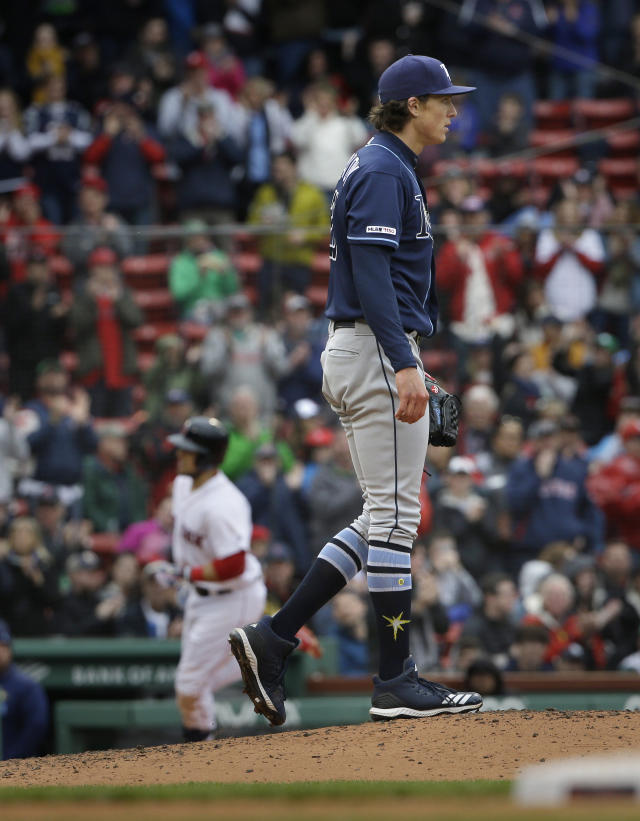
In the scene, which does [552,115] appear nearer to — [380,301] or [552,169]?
[552,169]

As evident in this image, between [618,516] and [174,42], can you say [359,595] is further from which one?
[174,42]

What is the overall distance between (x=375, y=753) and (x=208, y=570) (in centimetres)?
300

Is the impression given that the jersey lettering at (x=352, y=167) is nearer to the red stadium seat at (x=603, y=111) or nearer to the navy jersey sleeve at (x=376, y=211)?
the navy jersey sleeve at (x=376, y=211)

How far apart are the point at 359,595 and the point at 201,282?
253 cm

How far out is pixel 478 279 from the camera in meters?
10.8

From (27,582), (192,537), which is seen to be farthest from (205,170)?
(192,537)

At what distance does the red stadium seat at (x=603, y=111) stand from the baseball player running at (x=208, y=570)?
8.84 metres

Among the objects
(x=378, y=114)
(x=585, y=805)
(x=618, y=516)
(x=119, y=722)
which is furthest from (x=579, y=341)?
(x=585, y=805)

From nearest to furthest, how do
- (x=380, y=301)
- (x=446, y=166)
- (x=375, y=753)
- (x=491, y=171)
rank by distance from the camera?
(x=375, y=753) → (x=380, y=301) → (x=491, y=171) → (x=446, y=166)

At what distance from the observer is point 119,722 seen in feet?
30.1

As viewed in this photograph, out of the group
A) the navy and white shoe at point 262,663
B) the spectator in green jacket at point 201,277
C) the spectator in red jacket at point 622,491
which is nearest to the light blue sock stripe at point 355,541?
the navy and white shoe at point 262,663

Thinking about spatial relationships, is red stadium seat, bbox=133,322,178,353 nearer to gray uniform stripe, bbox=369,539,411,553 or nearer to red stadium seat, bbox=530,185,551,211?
red stadium seat, bbox=530,185,551,211

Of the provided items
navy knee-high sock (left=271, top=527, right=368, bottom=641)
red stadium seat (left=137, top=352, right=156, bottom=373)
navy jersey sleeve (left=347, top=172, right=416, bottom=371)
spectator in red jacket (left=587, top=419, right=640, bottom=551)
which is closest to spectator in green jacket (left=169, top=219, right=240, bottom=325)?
red stadium seat (left=137, top=352, right=156, bottom=373)

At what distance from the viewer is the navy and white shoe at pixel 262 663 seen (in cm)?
555
